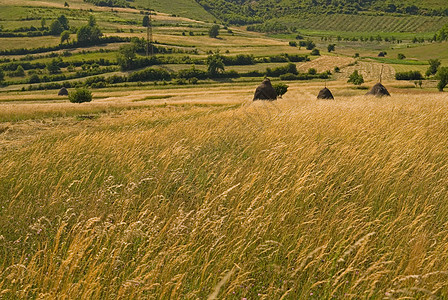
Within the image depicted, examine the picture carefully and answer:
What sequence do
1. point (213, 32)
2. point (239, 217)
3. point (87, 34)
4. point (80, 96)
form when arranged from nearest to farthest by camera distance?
1. point (239, 217)
2. point (80, 96)
3. point (87, 34)
4. point (213, 32)

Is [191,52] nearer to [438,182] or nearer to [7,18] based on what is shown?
[7,18]

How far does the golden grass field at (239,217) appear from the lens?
3.27m

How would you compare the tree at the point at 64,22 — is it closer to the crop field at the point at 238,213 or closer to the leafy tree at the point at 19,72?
the leafy tree at the point at 19,72

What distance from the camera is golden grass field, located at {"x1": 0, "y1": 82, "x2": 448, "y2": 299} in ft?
10.7

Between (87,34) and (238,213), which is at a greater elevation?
(238,213)

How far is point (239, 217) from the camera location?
3877 mm

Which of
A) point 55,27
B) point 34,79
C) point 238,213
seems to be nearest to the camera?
point 238,213

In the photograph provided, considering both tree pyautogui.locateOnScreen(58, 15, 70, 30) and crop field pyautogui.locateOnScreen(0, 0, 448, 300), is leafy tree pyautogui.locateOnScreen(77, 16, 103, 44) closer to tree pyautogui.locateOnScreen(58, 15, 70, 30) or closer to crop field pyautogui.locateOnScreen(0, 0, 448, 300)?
tree pyautogui.locateOnScreen(58, 15, 70, 30)

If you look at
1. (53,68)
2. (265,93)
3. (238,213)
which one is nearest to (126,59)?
(53,68)

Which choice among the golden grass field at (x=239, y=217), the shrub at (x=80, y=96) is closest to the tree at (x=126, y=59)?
the shrub at (x=80, y=96)

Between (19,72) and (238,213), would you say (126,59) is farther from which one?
(238,213)

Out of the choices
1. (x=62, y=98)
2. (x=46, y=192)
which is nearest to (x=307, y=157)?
(x=46, y=192)

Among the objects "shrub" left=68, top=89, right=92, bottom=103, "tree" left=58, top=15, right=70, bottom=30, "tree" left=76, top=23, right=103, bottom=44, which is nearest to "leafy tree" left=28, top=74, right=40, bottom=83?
Result: "tree" left=76, top=23, right=103, bottom=44

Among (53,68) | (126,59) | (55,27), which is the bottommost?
(53,68)
